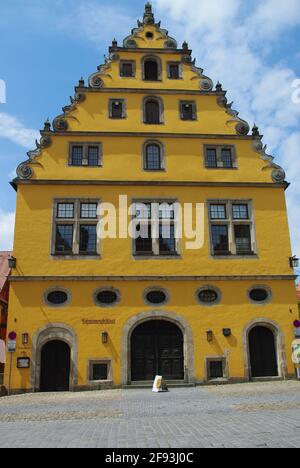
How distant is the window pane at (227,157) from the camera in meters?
24.4

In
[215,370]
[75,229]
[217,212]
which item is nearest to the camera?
[215,370]

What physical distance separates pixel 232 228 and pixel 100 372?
9780 mm

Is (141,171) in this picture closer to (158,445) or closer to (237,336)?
(237,336)

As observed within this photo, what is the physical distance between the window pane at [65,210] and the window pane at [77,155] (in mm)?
2309

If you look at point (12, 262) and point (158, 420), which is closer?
point (158, 420)

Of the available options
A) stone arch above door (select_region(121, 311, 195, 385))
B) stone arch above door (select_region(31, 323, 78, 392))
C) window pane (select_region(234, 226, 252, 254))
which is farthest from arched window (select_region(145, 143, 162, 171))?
stone arch above door (select_region(31, 323, 78, 392))

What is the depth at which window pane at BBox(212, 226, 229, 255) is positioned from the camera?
23.0m

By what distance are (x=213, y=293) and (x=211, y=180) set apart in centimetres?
604

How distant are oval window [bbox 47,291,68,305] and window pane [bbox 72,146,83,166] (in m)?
6.87

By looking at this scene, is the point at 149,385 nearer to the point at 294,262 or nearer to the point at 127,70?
the point at 294,262

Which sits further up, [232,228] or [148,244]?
[232,228]

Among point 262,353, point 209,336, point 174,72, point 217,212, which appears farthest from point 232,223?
point 174,72

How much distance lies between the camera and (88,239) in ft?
74.0

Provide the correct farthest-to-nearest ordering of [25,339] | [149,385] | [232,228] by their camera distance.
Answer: [232,228] → [25,339] → [149,385]
